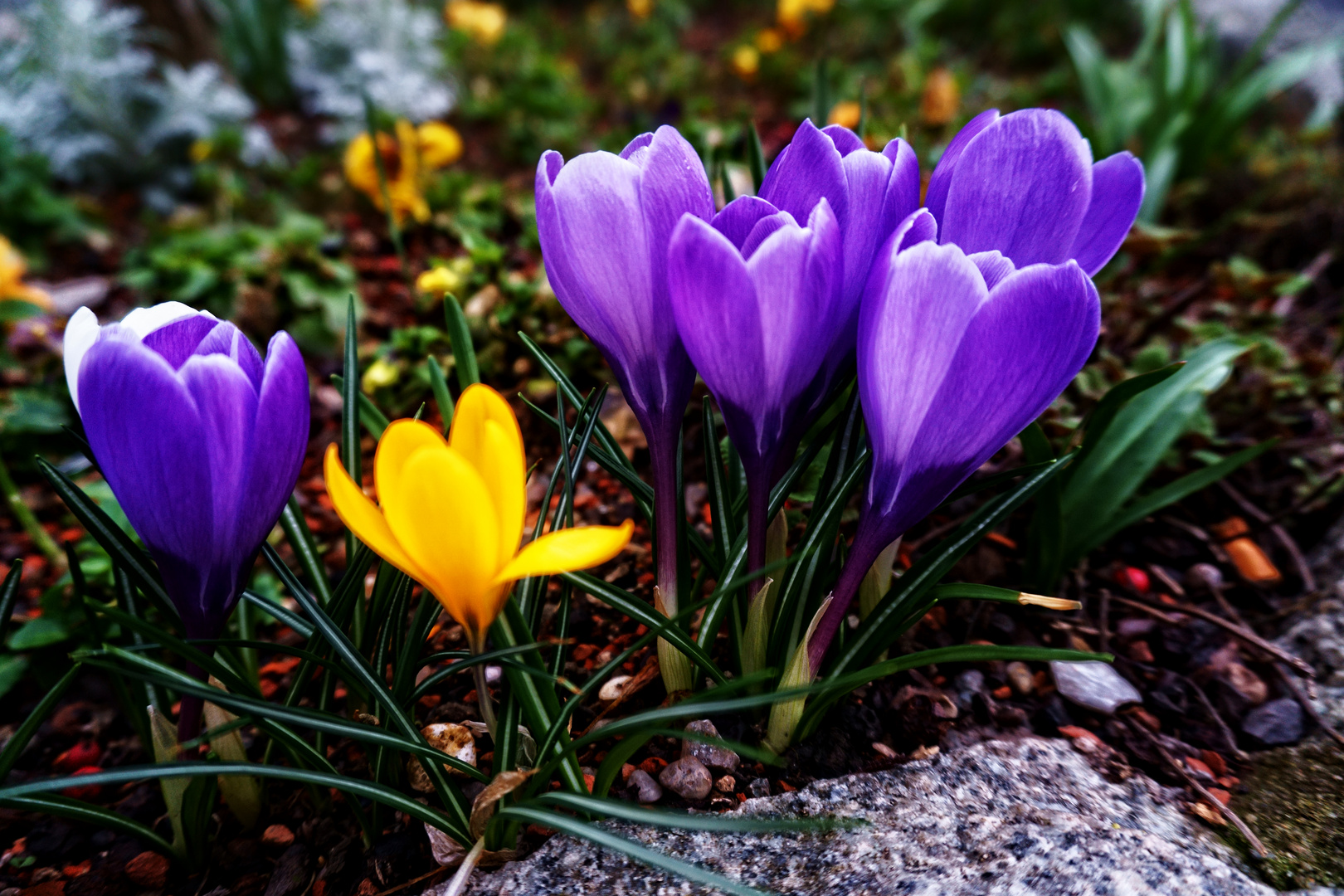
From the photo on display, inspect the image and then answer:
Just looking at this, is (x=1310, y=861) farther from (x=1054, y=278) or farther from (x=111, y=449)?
(x=111, y=449)

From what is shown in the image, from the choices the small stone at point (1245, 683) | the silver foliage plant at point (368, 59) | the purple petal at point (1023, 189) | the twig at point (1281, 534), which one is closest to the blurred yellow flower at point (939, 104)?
the twig at point (1281, 534)

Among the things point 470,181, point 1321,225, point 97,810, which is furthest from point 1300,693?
point 470,181

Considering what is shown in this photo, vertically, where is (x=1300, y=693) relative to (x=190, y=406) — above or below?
below

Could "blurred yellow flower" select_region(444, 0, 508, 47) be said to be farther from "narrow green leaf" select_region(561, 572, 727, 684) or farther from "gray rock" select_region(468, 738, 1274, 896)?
"gray rock" select_region(468, 738, 1274, 896)

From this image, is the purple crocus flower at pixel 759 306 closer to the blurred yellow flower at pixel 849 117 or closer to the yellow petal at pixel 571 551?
the yellow petal at pixel 571 551

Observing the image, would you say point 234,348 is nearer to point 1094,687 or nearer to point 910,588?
point 910,588
